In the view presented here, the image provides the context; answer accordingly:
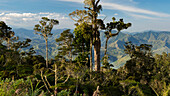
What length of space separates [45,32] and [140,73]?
72.3ft

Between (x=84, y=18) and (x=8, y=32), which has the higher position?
(x=8, y=32)

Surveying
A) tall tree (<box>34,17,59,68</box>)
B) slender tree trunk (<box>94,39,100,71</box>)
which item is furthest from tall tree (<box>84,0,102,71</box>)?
tall tree (<box>34,17,59,68</box>)

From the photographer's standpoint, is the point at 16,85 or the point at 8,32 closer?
the point at 16,85

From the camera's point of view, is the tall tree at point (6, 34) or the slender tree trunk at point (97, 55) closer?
the slender tree trunk at point (97, 55)

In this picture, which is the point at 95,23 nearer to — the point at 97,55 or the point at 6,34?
the point at 97,55

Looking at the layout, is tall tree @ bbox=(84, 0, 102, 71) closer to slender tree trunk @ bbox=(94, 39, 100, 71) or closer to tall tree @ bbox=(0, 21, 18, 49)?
slender tree trunk @ bbox=(94, 39, 100, 71)

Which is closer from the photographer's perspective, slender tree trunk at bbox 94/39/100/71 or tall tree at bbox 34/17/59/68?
slender tree trunk at bbox 94/39/100/71

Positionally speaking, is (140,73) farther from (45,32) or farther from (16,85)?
(45,32)

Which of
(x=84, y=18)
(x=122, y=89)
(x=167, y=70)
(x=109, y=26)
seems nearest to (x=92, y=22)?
(x=84, y=18)

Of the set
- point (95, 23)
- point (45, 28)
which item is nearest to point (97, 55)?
point (95, 23)

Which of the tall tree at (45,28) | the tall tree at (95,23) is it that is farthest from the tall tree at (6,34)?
the tall tree at (95,23)

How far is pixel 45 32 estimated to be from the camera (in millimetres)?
30422

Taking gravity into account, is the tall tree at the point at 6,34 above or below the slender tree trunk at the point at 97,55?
above

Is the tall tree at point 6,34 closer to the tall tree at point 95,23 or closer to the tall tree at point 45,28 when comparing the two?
the tall tree at point 45,28
